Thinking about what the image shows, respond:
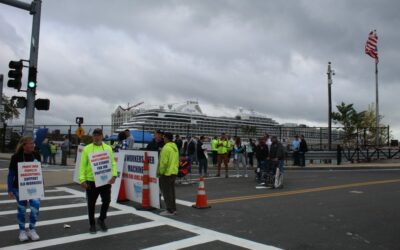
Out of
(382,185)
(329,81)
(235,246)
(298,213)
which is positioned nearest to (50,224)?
(235,246)

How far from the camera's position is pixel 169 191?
9.70m

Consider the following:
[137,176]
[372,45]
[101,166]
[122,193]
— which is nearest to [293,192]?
[137,176]

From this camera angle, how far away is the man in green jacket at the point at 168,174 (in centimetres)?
969

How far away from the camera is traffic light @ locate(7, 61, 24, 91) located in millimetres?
16062

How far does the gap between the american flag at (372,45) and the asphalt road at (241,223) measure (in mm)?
22308

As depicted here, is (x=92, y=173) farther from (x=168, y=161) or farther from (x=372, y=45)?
(x=372, y=45)

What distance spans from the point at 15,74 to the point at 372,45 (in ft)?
89.2

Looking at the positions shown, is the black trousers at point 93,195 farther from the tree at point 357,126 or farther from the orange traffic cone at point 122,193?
the tree at point 357,126

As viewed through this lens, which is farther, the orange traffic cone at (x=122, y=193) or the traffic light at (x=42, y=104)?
the traffic light at (x=42, y=104)

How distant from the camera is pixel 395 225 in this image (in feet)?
28.1

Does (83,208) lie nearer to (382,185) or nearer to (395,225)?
(395,225)

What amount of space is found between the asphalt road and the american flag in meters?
22.3

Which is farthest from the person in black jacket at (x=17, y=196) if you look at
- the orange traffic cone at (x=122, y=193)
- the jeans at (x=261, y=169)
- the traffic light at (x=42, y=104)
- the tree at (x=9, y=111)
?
the tree at (x=9, y=111)

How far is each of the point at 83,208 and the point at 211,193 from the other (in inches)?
163
